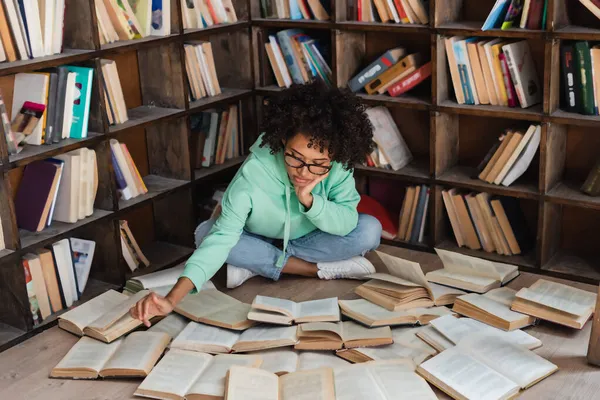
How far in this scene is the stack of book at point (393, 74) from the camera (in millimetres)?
3314

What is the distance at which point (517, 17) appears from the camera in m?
3.01

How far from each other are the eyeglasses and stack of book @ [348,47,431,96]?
0.93 m

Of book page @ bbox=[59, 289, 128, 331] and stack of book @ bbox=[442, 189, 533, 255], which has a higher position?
stack of book @ bbox=[442, 189, 533, 255]

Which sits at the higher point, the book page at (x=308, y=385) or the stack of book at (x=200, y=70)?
the stack of book at (x=200, y=70)

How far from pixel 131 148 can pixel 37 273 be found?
0.83 metres

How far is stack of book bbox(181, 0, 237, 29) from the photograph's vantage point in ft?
10.9

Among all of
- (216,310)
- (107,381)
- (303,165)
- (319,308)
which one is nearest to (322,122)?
(303,165)

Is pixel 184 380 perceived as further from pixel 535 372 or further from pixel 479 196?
pixel 479 196

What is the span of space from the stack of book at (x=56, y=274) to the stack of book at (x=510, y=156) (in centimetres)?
160

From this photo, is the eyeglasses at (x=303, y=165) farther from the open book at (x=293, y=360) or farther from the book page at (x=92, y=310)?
the book page at (x=92, y=310)

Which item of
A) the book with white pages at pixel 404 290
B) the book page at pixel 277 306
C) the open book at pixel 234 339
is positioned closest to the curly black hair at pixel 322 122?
the book with white pages at pixel 404 290

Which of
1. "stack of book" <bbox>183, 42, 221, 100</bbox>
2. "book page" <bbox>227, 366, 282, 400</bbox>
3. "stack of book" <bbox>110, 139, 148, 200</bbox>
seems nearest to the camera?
"book page" <bbox>227, 366, 282, 400</bbox>

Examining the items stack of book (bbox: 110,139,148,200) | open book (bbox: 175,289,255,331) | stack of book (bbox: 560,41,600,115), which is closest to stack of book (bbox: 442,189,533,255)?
stack of book (bbox: 560,41,600,115)

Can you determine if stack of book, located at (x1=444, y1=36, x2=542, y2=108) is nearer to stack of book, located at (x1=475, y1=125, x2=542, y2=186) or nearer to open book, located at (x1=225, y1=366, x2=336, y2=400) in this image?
stack of book, located at (x1=475, y1=125, x2=542, y2=186)
